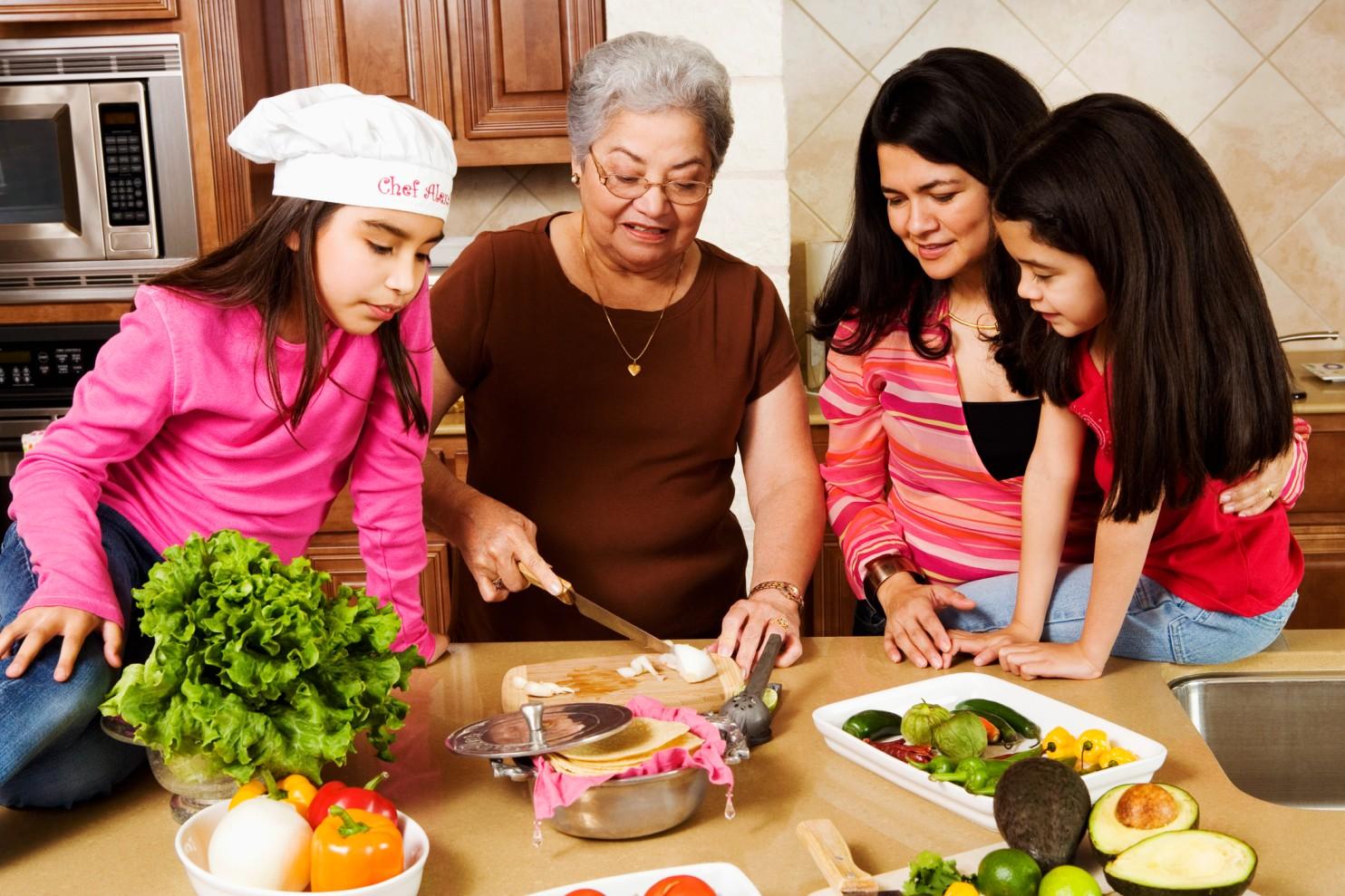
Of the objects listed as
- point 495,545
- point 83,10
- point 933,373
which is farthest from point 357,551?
point 933,373

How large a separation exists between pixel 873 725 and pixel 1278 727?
0.56m

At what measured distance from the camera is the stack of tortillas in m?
1.05

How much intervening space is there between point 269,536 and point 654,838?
0.62 meters

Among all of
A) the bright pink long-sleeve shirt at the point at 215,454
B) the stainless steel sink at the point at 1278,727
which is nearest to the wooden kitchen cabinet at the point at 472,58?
the bright pink long-sleeve shirt at the point at 215,454

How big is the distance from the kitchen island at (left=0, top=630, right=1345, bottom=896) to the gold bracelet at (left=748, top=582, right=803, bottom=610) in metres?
0.26

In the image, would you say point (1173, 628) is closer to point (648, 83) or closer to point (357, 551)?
point (648, 83)

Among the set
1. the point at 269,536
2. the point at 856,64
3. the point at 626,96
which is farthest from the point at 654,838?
the point at 856,64

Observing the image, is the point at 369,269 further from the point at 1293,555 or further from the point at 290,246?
the point at 1293,555

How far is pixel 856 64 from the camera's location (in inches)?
126

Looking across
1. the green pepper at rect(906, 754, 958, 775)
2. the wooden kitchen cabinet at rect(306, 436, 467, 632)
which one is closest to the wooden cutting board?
the green pepper at rect(906, 754, 958, 775)

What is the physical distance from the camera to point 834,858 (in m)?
0.97

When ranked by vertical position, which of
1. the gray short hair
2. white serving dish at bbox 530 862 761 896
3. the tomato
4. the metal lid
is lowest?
white serving dish at bbox 530 862 761 896

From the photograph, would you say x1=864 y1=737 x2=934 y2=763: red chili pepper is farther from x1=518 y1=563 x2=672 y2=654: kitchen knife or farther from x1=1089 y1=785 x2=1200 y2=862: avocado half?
x1=518 y1=563 x2=672 y2=654: kitchen knife

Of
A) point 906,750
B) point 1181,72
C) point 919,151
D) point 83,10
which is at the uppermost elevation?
point 83,10
